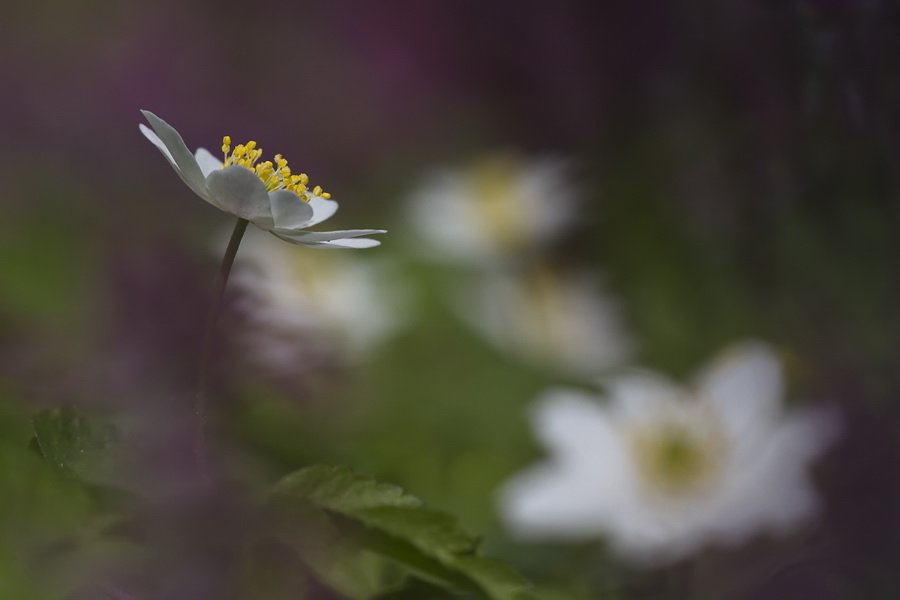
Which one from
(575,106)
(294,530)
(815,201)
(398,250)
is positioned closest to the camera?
(294,530)

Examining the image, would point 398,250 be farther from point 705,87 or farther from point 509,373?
point 705,87

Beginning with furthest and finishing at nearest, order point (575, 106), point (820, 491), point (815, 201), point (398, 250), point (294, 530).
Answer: point (575, 106), point (398, 250), point (815, 201), point (820, 491), point (294, 530)

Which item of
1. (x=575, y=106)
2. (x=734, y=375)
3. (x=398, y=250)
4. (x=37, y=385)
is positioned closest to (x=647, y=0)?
(x=575, y=106)

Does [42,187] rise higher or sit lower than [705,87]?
lower

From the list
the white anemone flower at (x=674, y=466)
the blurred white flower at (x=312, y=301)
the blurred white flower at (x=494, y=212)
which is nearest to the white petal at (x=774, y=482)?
the white anemone flower at (x=674, y=466)

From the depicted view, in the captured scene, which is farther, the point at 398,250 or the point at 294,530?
the point at 398,250

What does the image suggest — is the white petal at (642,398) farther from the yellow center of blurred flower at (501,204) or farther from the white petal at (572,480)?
the yellow center of blurred flower at (501,204)
